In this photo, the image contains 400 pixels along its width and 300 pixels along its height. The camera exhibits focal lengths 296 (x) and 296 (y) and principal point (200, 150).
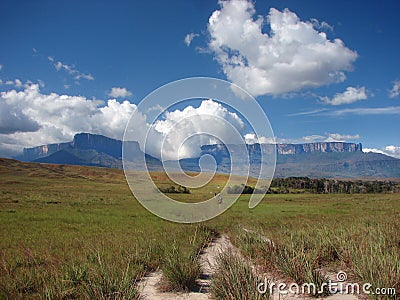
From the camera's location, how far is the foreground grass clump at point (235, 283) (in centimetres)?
614

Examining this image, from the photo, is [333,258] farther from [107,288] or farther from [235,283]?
[107,288]

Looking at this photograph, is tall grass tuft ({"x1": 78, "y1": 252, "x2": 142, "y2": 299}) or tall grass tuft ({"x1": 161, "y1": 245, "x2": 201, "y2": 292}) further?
tall grass tuft ({"x1": 161, "y1": 245, "x2": 201, "y2": 292})

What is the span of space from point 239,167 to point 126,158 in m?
5.30

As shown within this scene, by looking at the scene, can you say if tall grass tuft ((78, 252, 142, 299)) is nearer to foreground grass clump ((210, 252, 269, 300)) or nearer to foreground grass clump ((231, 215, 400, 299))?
foreground grass clump ((210, 252, 269, 300))

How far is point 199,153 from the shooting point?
13.7 metres

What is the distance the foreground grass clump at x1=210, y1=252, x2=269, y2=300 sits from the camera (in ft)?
20.2

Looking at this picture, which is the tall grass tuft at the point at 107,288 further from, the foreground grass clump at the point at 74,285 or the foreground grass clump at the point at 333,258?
the foreground grass clump at the point at 333,258

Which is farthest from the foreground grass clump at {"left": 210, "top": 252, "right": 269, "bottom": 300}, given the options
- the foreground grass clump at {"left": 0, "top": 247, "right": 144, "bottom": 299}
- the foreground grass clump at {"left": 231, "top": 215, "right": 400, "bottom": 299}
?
the foreground grass clump at {"left": 0, "top": 247, "right": 144, "bottom": 299}

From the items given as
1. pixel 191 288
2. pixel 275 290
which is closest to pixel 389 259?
pixel 275 290

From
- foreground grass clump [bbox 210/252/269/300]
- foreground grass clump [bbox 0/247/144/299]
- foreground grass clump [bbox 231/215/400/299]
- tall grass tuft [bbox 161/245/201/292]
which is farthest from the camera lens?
tall grass tuft [bbox 161/245/201/292]

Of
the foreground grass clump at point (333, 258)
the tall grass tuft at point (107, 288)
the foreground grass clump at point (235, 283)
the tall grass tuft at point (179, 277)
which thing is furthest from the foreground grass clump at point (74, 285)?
the foreground grass clump at point (333, 258)

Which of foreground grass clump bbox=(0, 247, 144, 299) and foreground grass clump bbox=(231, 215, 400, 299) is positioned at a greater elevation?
foreground grass clump bbox=(231, 215, 400, 299)

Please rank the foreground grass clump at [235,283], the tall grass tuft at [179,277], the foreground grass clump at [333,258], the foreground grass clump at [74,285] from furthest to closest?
1. the tall grass tuft at [179,277]
2. the foreground grass clump at [74,285]
3. the foreground grass clump at [333,258]
4. the foreground grass clump at [235,283]

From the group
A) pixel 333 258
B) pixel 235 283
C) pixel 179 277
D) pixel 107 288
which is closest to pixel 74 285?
pixel 107 288
